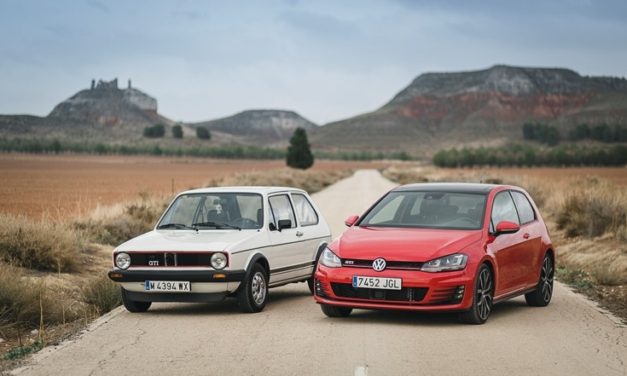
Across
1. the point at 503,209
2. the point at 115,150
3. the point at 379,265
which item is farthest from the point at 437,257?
the point at 115,150

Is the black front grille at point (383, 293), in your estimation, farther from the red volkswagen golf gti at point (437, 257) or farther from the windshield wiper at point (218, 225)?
the windshield wiper at point (218, 225)

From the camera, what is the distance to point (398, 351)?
895 cm

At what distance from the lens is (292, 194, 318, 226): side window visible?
13.6 meters

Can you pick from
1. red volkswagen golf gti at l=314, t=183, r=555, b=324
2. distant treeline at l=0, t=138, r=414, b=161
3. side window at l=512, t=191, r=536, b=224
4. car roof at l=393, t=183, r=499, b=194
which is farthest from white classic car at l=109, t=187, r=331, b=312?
distant treeline at l=0, t=138, r=414, b=161

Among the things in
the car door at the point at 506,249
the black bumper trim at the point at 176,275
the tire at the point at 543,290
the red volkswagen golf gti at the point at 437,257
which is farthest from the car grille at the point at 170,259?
the tire at the point at 543,290

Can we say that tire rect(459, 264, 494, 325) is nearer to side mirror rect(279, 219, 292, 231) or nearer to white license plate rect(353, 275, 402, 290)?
white license plate rect(353, 275, 402, 290)

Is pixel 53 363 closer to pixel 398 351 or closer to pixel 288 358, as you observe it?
pixel 288 358

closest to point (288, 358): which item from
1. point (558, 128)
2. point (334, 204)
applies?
point (334, 204)

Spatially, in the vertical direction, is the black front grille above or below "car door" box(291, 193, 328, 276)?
below

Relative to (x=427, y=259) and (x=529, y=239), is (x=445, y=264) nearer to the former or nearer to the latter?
(x=427, y=259)

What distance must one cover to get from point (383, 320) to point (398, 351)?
2.02m

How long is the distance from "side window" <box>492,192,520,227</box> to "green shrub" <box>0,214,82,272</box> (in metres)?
6.83

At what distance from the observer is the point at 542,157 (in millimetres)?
132625

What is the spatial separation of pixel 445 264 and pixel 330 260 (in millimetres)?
1304
